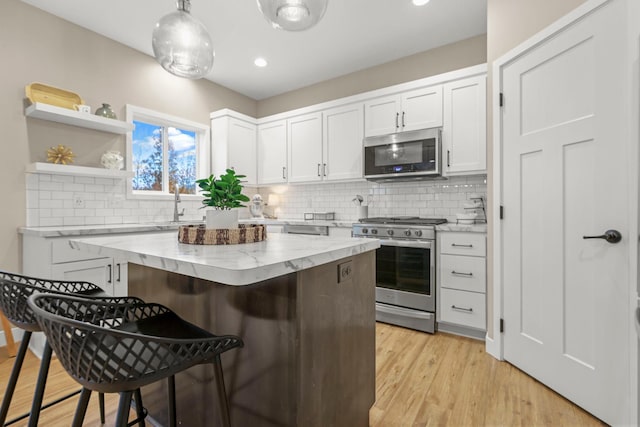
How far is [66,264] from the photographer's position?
2.30 meters

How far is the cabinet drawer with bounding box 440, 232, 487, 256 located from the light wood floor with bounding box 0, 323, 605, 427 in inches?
30.5

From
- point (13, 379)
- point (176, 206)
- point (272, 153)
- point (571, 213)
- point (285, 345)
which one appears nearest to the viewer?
point (285, 345)

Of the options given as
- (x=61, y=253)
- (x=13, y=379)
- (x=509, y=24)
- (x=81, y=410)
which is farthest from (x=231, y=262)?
(x=509, y=24)

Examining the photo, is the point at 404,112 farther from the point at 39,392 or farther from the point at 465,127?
the point at 39,392

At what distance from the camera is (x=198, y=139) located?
4.16m

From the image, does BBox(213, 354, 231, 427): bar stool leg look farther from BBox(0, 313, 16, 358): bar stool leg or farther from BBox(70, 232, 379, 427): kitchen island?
BBox(0, 313, 16, 358): bar stool leg

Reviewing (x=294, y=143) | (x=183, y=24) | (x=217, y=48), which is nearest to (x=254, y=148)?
(x=294, y=143)

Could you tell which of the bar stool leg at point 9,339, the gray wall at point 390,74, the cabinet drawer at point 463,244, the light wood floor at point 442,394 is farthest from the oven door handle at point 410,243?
the bar stool leg at point 9,339

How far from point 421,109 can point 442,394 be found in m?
2.55

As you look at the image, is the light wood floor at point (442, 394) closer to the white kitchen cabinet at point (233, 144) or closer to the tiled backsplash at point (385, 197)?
the tiled backsplash at point (385, 197)

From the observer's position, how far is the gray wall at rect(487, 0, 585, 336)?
190 cm

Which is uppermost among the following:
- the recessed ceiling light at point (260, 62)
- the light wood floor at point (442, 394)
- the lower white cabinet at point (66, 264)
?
the recessed ceiling light at point (260, 62)

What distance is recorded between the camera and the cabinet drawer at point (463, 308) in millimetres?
2574

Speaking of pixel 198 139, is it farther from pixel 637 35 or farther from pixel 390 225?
pixel 637 35
